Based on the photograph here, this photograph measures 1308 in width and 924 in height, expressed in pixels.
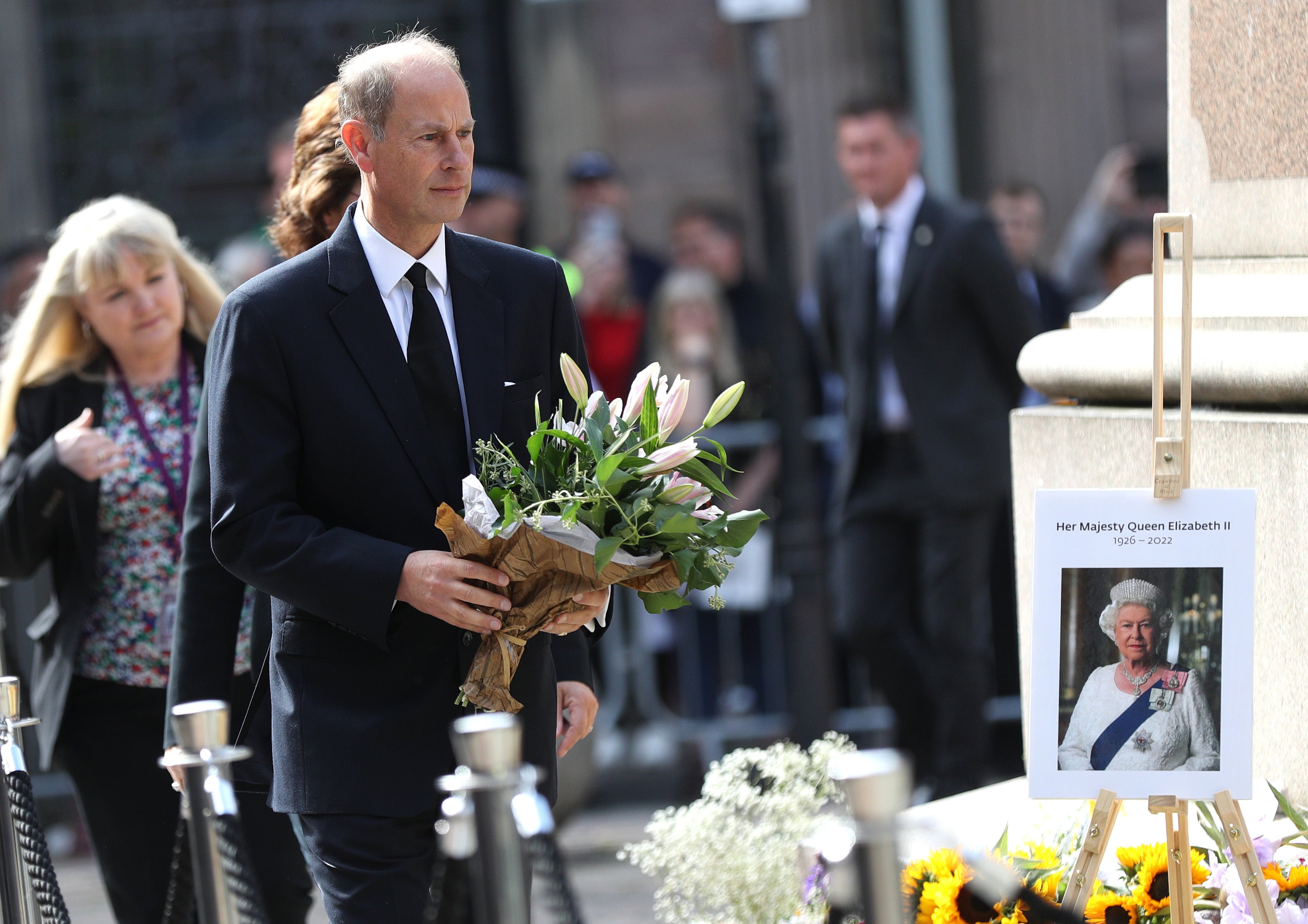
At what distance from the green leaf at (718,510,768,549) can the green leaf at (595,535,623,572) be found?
0.72ft

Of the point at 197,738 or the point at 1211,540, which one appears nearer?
the point at 197,738

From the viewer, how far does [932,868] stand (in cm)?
Answer: 339

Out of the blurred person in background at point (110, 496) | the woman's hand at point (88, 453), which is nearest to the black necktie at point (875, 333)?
the blurred person in background at point (110, 496)

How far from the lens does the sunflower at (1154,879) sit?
3336mm

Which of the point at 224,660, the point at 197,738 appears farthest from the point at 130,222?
the point at 197,738

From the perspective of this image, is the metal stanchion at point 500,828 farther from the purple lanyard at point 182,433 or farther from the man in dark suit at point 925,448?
the man in dark suit at point 925,448

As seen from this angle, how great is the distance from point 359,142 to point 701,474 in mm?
881

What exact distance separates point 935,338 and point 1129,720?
12.6ft

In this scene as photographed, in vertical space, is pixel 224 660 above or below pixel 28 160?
below

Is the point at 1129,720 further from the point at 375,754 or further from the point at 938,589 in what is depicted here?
the point at 938,589

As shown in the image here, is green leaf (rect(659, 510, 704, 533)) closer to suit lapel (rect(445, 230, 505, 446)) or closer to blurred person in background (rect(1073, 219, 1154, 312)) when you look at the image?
suit lapel (rect(445, 230, 505, 446))

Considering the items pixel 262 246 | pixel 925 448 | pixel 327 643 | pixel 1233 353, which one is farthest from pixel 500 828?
pixel 262 246

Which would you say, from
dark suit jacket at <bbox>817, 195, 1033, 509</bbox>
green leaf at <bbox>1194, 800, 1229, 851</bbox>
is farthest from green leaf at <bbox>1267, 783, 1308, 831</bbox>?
dark suit jacket at <bbox>817, 195, 1033, 509</bbox>

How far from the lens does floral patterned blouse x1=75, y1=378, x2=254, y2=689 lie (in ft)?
14.7
